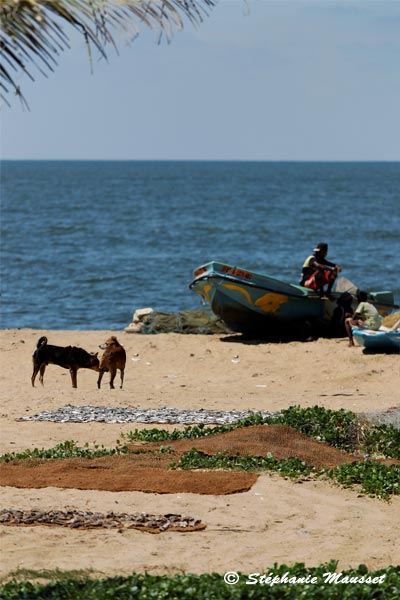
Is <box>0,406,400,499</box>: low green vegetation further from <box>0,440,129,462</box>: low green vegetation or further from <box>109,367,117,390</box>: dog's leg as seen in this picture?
<box>109,367,117,390</box>: dog's leg

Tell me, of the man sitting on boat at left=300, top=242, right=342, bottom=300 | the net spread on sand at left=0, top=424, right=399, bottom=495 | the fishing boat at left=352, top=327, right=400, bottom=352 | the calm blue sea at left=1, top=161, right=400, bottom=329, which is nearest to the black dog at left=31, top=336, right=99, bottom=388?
the net spread on sand at left=0, top=424, right=399, bottom=495

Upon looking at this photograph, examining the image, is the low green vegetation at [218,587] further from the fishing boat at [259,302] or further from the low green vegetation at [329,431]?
the fishing boat at [259,302]

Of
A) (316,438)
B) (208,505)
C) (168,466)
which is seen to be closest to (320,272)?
(316,438)

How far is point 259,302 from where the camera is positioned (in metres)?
20.3

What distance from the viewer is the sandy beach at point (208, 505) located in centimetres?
770

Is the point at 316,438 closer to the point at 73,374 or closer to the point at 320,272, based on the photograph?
the point at 73,374

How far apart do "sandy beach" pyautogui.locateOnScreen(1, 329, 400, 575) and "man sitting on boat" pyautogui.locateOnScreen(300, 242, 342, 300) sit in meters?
3.61

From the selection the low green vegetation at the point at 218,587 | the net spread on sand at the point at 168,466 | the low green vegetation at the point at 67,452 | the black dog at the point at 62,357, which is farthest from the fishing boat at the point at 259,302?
the low green vegetation at the point at 218,587

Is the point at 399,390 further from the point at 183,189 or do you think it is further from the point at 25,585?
the point at 183,189

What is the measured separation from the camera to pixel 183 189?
105 meters

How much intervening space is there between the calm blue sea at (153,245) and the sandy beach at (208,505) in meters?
10.2

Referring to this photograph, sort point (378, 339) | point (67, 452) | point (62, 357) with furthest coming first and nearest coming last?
point (378, 339), point (62, 357), point (67, 452)

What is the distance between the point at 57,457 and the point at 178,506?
198 cm

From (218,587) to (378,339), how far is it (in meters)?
11.8
